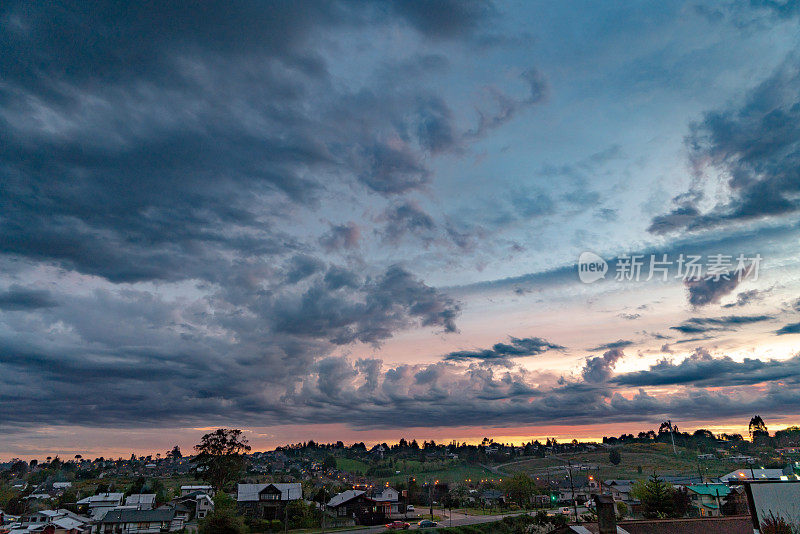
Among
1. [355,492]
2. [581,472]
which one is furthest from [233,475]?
[581,472]

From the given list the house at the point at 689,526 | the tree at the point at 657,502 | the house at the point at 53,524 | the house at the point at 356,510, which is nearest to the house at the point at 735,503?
the tree at the point at 657,502

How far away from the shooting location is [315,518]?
89.6 meters

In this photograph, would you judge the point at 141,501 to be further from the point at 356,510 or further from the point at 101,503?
the point at 356,510

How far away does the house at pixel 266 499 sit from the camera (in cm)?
9469

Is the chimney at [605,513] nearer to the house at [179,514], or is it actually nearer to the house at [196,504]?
the house at [179,514]

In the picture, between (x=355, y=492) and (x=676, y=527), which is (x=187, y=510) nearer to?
(x=355, y=492)

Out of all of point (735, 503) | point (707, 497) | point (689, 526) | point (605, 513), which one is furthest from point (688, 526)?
point (707, 497)

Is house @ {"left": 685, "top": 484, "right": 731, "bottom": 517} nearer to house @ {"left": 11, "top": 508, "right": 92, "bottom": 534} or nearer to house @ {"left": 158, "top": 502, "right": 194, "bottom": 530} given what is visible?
house @ {"left": 158, "top": 502, "right": 194, "bottom": 530}

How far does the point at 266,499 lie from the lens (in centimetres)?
9650

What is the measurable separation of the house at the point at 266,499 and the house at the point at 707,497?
7485 cm

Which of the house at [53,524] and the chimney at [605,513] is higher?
the chimney at [605,513]

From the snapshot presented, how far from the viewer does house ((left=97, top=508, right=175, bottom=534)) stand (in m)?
88.8

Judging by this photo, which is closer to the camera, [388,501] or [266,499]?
[266,499]

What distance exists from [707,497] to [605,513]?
6828 centimetres
